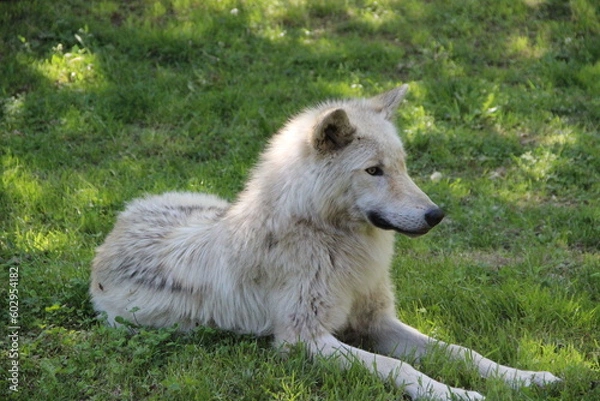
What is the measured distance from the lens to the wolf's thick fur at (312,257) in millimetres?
4543

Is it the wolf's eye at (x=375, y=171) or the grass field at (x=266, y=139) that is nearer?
the grass field at (x=266, y=139)

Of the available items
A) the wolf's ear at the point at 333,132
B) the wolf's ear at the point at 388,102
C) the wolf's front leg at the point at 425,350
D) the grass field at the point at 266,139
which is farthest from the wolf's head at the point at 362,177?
the grass field at the point at 266,139

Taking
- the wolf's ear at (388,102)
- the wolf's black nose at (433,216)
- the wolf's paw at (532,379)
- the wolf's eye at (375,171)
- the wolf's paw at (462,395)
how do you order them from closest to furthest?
Answer: the wolf's paw at (462,395)
the wolf's paw at (532,379)
the wolf's black nose at (433,216)
the wolf's eye at (375,171)
the wolf's ear at (388,102)

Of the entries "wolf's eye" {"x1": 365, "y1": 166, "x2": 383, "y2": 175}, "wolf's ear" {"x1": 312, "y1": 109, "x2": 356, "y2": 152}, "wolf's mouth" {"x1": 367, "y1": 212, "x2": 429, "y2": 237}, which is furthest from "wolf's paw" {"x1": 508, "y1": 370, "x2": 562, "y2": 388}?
"wolf's ear" {"x1": 312, "y1": 109, "x2": 356, "y2": 152}

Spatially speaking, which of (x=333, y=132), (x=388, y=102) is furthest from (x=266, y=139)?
(x=333, y=132)

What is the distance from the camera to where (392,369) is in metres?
4.32

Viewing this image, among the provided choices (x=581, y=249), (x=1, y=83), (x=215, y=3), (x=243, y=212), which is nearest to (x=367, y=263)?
(x=243, y=212)

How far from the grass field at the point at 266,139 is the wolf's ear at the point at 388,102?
1322 mm

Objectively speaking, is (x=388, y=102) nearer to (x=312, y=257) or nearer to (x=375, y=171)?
(x=375, y=171)

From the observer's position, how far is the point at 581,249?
639cm

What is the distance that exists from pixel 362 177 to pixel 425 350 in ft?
3.67

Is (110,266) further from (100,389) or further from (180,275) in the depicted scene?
(100,389)

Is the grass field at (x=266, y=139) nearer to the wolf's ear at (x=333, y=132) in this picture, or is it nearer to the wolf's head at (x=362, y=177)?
the wolf's head at (x=362, y=177)

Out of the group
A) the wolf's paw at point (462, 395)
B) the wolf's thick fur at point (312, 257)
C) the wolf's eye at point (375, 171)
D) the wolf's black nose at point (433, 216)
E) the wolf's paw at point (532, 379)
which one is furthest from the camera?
the wolf's eye at point (375, 171)
